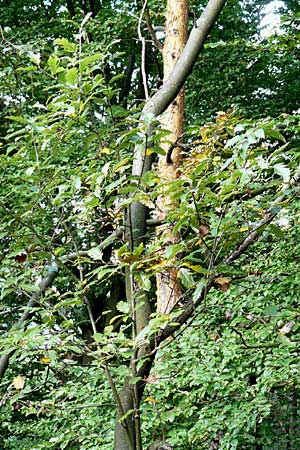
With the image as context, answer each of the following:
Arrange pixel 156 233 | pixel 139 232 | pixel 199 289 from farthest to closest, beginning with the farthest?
pixel 156 233, pixel 139 232, pixel 199 289

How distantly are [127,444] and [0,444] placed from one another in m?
4.02

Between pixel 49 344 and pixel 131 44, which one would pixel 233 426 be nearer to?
pixel 49 344

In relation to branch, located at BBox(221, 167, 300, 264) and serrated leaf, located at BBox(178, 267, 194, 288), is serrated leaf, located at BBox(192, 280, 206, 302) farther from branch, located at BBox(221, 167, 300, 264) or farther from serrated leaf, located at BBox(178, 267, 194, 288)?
branch, located at BBox(221, 167, 300, 264)

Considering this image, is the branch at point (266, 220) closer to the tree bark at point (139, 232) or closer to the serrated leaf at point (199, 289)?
the serrated leaf at point (199, 289)

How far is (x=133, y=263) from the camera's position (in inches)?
54.6

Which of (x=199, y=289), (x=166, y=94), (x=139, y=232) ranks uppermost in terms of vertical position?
(x=166, y=94)

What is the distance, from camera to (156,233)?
181cm

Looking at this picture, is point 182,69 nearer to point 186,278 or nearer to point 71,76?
point 71,76

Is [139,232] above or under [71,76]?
under

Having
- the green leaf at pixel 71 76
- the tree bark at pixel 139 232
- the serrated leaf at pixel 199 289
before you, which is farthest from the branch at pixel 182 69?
the serrated leaf at pixel 199 289

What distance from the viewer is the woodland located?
1.39m

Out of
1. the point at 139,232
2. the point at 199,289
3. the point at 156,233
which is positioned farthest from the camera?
the point at 156,233

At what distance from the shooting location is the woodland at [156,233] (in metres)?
1.39

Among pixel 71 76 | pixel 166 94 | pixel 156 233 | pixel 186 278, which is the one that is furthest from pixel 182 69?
pixel 186 278
